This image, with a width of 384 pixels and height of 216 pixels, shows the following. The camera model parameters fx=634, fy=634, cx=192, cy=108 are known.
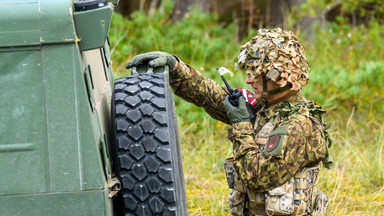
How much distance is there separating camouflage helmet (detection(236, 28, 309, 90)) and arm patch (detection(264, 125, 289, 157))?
26cm

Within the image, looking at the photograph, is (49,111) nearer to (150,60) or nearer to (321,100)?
(150,60)

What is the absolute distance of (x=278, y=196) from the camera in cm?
349

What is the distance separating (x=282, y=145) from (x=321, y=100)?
3.87 metres

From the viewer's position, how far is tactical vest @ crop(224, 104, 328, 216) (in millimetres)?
3492

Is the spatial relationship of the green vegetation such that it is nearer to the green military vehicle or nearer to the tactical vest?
the tactical vest

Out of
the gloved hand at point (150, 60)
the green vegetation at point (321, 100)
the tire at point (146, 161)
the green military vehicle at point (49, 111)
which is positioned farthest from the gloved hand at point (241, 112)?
the green military vehicle at point (49, 111)

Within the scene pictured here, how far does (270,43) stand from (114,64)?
13.4ft

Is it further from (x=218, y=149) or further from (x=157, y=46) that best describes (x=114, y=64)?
(x=218, y=149)

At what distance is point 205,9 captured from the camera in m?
11.1

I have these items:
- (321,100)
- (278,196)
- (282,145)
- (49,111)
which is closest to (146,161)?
(49,111)

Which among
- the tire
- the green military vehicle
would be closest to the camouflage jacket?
the tire

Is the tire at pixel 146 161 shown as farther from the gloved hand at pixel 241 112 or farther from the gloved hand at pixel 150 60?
the gloved hand at pixel 241 112

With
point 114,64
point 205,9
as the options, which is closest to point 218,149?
point 114,64

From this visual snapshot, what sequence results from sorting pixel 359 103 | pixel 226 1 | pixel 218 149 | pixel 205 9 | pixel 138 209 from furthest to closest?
pixel 226 1 → pixel 205 9 → pixel 359 103 → pixel 218 149 → pixel 138 209
